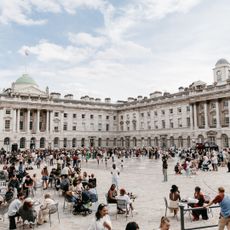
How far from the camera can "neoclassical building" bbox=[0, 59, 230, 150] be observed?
195 feet

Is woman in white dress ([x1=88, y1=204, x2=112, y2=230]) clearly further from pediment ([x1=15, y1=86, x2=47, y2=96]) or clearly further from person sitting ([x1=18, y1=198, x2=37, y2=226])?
pediment ([x1=15, y1=86, x2=47, y2=96])

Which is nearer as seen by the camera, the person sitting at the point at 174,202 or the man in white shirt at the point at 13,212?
the man in white shirt at the point at 13,212

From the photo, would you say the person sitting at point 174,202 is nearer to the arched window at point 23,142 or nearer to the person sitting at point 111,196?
the person sitting at point 111,196

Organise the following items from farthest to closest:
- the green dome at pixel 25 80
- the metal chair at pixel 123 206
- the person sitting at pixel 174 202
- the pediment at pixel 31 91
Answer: the green dome at pixel 25 80 < the pediment at pixel 31 91 < the metal chair at pixel 123 206 < the person sitting at pixel 174 202

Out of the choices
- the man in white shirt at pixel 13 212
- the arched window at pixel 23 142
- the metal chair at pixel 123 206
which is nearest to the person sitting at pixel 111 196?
the metal chair at pixel 123 206

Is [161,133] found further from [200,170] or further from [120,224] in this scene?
[120,224]

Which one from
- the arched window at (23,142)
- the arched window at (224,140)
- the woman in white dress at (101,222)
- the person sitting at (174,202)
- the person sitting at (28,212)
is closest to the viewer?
the woman in white dress at (101,222)

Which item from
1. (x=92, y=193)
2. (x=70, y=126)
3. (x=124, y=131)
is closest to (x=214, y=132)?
(x=124, y=131)

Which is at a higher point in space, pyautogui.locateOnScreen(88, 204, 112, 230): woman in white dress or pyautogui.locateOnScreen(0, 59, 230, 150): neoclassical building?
pyautogui.locateOnScreen(0, 59, 230, 150): neoclassical building

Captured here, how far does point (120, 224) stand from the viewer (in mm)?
10562

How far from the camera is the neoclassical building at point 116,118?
59.6 meters

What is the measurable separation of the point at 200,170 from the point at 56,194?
56.0 feet

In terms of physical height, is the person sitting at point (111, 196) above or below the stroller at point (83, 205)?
above

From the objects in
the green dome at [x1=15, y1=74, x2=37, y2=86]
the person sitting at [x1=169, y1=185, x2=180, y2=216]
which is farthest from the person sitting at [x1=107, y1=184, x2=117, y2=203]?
the green dome at [x1=15, y1=74, x2=37, y2=86]
